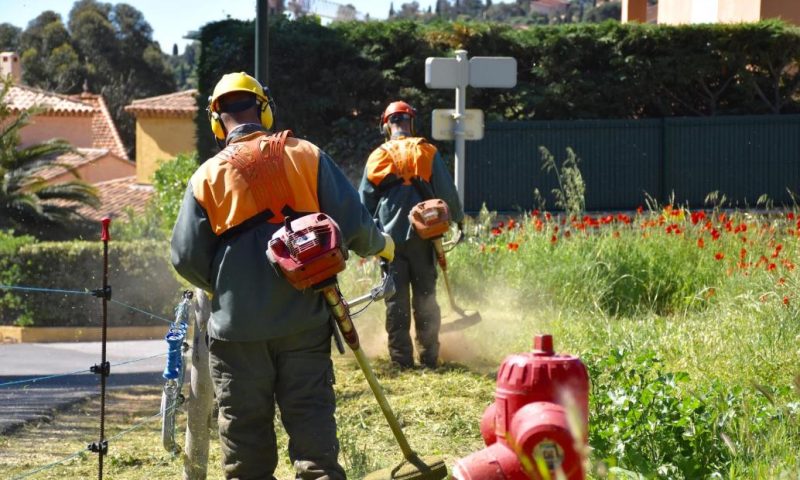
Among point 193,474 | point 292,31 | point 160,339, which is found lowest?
point 160,339

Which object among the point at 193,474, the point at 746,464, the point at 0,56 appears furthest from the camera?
the point at 0,56

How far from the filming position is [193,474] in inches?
242

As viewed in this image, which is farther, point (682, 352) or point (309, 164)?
point (682, 352)

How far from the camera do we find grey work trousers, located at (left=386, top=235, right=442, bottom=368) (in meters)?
9.06

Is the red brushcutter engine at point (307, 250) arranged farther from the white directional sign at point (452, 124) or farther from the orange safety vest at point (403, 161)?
the white directional sign at point (452, 124)

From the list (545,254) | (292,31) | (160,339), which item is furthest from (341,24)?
(545,254)

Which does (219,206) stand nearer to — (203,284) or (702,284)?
(203,284)

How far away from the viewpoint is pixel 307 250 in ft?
15.2

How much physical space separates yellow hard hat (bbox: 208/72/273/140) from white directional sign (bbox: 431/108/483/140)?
24.4 feet

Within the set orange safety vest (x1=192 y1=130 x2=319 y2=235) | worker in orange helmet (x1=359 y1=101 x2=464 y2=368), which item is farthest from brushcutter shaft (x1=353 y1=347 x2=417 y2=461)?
worker in orange helmet (x1=359 y1=101 x2=464 y2=368)

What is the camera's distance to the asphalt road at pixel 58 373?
962 cm

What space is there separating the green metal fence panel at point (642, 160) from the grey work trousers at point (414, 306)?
11.0 meters

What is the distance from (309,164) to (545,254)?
6304 millimetres

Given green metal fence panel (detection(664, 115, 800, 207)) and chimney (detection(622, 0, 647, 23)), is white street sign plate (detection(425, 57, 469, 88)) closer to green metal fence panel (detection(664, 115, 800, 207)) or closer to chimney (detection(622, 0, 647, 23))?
green metal fence panel (detection(664, 115, 800, 207))
